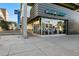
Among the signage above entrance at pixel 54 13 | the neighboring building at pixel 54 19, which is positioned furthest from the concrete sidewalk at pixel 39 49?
the signage above entrance at pixel 54 13

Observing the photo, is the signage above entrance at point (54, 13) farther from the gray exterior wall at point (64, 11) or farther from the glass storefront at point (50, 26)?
the glass storefront at point (50, 26)

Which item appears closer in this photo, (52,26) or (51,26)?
(51,26)

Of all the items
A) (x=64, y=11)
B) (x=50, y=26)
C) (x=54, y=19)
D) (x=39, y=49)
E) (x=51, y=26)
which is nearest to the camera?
(x=39, y=49)

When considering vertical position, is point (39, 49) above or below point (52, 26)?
below

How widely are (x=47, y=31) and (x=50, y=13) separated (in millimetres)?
2655

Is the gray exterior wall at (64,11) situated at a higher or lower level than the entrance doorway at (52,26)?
higher

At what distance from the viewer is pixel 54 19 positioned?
16.8 metres

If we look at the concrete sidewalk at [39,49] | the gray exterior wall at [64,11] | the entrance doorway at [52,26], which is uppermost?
the gray exterior wall at [64,11]

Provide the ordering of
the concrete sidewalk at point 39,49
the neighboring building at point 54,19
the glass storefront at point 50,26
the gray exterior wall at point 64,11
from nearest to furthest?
the concrete sidewalk at point 39,49 → the gray exterior wall at point 64,11 → the neighboring building at point 54,19 → the glass storefront at point 50,26

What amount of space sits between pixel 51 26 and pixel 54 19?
1.28m

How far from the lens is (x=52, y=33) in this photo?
16.5m

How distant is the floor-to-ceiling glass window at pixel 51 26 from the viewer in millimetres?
15625

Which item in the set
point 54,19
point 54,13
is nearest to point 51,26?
point 54,19

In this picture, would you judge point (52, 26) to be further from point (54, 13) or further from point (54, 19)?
point (54, 13)
